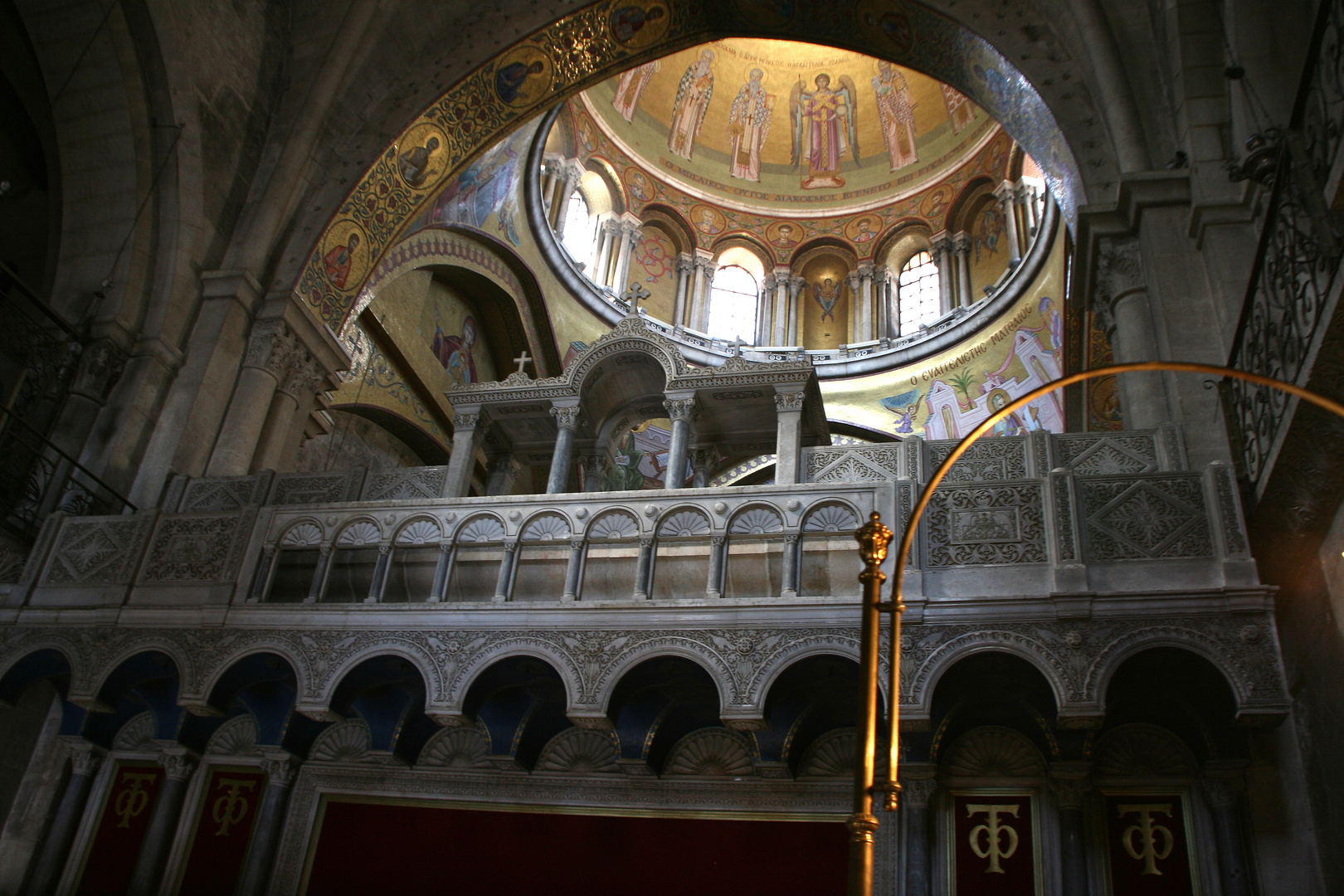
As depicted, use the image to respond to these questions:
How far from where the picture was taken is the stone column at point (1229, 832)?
22.8ft

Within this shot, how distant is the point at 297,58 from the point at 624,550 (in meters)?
8.71

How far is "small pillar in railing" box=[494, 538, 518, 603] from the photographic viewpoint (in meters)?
8.61

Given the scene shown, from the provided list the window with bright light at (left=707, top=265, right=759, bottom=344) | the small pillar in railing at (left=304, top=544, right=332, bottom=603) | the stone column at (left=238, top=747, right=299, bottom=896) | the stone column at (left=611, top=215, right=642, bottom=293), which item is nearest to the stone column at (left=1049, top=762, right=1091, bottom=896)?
the small pillar in railing at (left=304, top=544, right=332, bottom=603)

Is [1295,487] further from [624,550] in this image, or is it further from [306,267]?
[306,267]

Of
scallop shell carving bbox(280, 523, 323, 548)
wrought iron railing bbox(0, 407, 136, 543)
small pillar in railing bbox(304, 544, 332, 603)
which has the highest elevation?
wrought iron railing bbox(0, 407, 136, 543)

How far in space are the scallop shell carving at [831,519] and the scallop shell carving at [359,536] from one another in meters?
3.85

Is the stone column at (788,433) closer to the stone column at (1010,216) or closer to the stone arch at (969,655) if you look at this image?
the stone arch at (969,655)

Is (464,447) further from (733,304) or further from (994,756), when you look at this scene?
(733,304)

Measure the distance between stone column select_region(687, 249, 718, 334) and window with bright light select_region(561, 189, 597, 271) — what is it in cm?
241

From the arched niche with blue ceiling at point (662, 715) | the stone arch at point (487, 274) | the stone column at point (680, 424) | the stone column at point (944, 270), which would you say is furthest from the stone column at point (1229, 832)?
the stone column at point (944, 270)

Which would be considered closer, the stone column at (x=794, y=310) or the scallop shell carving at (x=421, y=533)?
the scallop shell carving at (x=421, y=533)

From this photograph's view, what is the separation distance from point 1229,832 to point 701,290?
16743 millimetres

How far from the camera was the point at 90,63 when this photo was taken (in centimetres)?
1211

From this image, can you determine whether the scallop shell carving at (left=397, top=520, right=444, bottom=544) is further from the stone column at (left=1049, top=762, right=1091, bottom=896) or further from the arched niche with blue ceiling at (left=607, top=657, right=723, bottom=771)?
the stone column at (left=1049, top=762, right=1091, bottom=896)
